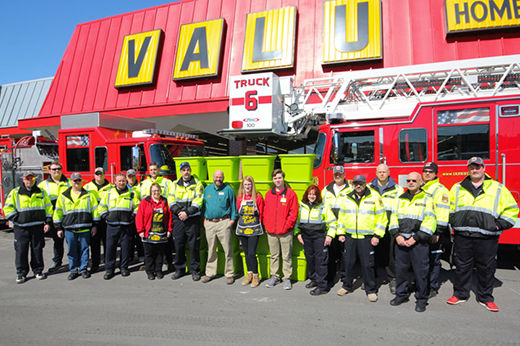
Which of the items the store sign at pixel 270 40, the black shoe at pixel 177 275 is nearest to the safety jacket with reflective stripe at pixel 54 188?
the black shoe at pixel 177 275

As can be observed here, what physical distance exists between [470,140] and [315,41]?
25.2 ft

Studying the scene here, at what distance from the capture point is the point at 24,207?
5609 mm

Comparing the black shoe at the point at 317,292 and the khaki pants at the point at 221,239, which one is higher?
the khaki pants at the point at 221,239

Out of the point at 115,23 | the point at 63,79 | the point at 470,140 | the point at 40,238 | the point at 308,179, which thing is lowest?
the point at 40,238

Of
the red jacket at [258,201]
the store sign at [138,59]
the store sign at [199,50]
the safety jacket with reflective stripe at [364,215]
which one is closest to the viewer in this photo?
the safety jacket with reflective stripe at [364,215]

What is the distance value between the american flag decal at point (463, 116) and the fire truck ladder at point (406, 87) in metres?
0.50

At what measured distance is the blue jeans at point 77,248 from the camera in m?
5.79

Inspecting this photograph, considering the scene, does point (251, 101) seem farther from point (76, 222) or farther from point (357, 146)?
point (76, 222)

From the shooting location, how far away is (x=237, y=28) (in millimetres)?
12914

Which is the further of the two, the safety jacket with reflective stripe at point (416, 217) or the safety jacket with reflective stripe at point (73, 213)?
the safety jacket with reflective stripe at point (73, 213)

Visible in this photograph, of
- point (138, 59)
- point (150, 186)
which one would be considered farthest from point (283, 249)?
point (138, 59)

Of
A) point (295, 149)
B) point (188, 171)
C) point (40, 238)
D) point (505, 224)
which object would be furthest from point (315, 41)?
point (40, 238)

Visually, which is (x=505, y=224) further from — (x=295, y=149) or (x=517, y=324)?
(x=295, y=149)

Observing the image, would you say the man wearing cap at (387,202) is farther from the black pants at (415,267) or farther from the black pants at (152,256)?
the black pants at (152,256)
